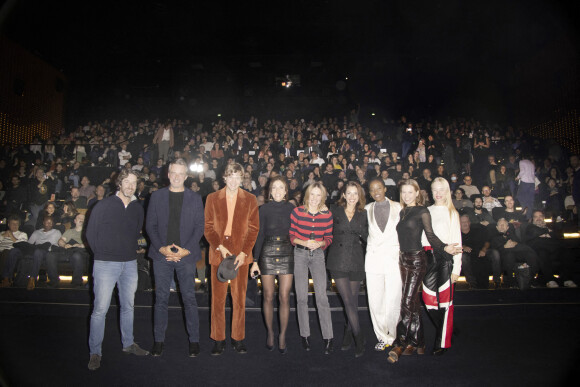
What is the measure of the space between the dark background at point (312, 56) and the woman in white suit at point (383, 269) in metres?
10.4

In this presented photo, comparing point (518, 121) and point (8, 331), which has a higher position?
point (518, 121)

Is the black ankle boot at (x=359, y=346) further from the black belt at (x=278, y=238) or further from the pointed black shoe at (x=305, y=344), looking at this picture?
the black belt at (x=278, y=238)

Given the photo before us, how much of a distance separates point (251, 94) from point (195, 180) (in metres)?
10.2

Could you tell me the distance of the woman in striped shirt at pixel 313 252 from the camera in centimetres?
336

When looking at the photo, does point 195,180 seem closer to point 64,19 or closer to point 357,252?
point 357,252

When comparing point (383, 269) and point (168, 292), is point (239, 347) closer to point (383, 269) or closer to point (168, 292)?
point (168, 292)

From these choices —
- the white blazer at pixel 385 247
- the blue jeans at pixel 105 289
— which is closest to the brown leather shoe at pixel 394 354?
the white blazer at pixel 385 247

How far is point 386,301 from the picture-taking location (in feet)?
11.1

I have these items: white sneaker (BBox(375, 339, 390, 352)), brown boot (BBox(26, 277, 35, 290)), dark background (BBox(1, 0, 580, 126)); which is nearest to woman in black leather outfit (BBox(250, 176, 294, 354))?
white sneaker (BBox(375, 339, 390, 352))

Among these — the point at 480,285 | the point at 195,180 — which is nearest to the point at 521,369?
A: the point at 480,285

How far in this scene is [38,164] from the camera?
9.94 metres

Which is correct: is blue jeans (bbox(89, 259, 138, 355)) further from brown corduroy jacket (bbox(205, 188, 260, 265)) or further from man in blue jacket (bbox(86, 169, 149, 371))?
brown corduroy jacket (bbox(205, 188, 260, 265))

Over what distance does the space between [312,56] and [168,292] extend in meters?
15.8

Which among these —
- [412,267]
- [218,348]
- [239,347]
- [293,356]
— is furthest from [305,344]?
[412,267]
